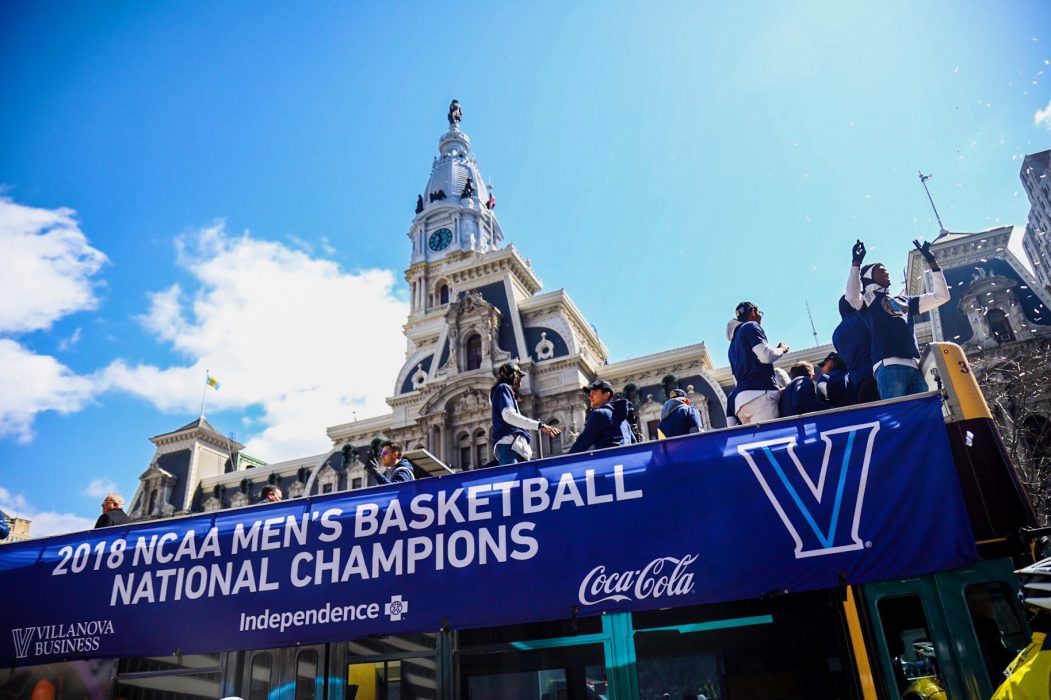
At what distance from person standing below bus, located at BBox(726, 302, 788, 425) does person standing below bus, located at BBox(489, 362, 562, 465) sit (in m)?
2.14

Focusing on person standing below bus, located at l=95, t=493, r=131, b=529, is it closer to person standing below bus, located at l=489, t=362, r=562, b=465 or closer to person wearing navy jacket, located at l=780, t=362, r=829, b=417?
person standing below bus, located at l=489, t=362, r=562, b=465

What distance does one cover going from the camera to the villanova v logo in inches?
185

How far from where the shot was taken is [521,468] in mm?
5688

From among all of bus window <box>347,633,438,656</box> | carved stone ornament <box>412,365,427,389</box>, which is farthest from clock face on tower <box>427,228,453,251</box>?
bus window <box>347,633,438,656</box>

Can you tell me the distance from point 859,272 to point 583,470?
3.60 metres

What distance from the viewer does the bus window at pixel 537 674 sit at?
4.96 m

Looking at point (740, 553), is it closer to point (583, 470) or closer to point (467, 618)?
point (583, 470)

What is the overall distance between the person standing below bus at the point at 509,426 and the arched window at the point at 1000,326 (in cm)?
2946

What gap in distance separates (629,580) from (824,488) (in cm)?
155

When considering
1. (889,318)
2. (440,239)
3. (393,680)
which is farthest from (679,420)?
(440,239)

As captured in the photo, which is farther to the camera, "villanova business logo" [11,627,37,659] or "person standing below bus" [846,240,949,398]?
"villanova business logo" [11,627,37,659]

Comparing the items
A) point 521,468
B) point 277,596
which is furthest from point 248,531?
point 521,468

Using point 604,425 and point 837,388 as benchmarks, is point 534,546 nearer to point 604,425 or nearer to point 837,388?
point 604,425

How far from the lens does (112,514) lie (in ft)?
28.5
